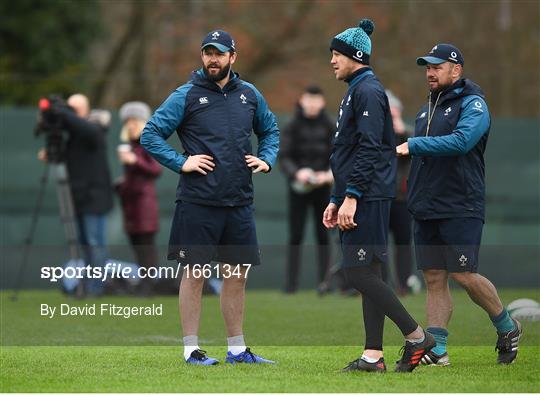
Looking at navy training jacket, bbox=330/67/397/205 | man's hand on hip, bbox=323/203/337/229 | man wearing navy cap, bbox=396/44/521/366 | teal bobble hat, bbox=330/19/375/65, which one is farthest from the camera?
man wearing navy cap, bbox=396/44/521/366

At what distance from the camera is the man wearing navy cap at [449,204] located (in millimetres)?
8352

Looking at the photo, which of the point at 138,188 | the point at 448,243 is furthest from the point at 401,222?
the point at 448,243

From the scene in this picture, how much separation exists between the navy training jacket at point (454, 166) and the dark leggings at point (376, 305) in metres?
0.65

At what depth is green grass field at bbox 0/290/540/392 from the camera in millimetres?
7344

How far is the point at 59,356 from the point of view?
28.3 feet

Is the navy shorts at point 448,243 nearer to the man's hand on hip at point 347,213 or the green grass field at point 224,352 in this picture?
the green grass field at point 224,352

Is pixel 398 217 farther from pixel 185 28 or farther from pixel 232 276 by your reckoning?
pixel 185 28

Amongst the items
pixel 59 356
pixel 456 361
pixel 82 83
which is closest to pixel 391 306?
pixel 456 361

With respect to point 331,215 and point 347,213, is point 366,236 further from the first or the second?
point 331,215

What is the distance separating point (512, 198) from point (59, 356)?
9.75 meters

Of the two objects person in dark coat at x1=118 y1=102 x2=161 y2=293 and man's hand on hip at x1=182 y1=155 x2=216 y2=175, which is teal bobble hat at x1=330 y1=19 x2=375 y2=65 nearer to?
man's hand on hip at x1=182 y1=155 x2=216 y2=175

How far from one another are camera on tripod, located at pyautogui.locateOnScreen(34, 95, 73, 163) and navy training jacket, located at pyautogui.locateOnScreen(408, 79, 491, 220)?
587cm

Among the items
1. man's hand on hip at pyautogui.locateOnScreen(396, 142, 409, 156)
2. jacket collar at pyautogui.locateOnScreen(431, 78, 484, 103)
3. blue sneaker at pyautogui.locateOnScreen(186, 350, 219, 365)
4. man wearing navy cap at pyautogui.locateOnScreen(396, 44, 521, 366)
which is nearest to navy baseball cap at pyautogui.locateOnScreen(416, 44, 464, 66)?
man wearing navy cap at pyautogui.locateOnScreen(396, 44, 521, 366)

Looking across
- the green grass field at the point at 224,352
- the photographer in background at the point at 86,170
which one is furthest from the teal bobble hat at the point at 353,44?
the photographer in background at the point at 86,170
